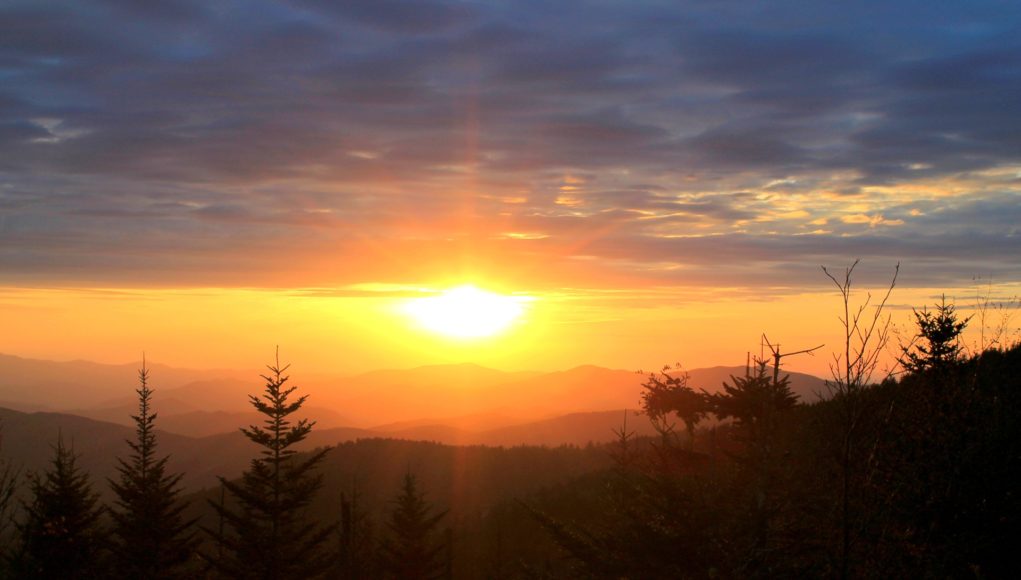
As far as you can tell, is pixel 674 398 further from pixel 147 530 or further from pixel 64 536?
pixel 64 536

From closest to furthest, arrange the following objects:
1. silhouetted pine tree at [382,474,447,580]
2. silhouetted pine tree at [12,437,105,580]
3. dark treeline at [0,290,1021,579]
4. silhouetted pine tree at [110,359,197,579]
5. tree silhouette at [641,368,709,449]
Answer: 1. dark treeline at [0,290,1021,579]
2. silhouetted pine tree at [12,437,105,580]
3. tree silhouette at [641,368,709,449]
4. silhouetted pine tree at [110,359,197,579]
5. silhouetted pine tree at [382,474,447,580]

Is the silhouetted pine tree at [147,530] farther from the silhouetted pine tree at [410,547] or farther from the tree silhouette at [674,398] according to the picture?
the tree silhouette at [674,398]

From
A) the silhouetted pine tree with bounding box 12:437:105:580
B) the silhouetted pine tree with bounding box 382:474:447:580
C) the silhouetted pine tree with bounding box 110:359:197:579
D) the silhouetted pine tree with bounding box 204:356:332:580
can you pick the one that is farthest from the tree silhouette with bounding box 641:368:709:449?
the silhouetted pine tree with bounding box 12:437:105:580

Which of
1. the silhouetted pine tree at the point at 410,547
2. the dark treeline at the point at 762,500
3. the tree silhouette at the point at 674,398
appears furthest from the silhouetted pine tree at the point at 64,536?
the tree silhouette at the point at 674,398

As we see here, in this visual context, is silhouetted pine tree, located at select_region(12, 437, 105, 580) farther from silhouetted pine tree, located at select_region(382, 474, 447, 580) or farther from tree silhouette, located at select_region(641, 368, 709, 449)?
tree silhouette, located at select_region(641, 368, 709, 449)

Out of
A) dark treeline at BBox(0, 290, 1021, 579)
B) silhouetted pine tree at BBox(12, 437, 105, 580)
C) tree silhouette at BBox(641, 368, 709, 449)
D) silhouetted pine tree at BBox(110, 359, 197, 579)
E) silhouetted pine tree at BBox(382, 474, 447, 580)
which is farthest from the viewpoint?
silhouetted pine tree at BBox(382, 474, 447, 580)

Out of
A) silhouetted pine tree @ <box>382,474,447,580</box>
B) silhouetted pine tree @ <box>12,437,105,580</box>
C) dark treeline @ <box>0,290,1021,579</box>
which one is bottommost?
silhouetted pine tree @ <box>382,474,447,580</box>

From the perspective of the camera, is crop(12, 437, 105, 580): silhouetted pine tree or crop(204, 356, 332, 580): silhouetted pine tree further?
crop(204, 356, 332, 580): silhouetted pine tree

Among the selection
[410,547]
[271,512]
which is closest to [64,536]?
[271,512]

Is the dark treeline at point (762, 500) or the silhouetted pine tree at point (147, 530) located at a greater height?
the dark treeline at point (762, 500)

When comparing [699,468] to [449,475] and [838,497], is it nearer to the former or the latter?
[838,497]

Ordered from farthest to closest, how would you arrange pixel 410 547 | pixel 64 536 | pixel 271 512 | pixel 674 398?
pixel 410 547, pixel 674 398, pixel 271 512, pixel 64 536

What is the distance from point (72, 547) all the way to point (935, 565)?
31.6 meters

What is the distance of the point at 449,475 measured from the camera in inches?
4400
